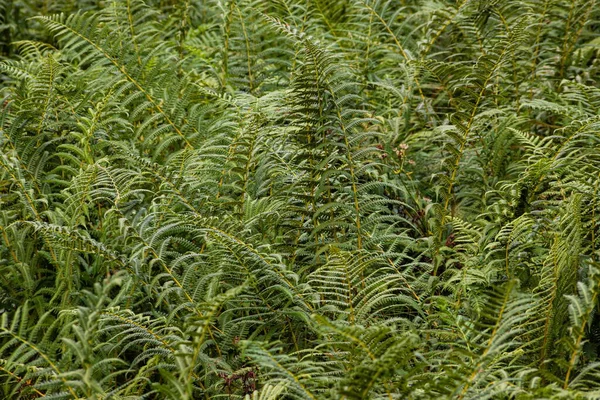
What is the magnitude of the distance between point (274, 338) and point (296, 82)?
3.24 ft

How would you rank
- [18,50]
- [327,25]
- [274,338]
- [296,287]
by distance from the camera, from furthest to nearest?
[18,50] → [327,25] → [274,338] → [296,287]

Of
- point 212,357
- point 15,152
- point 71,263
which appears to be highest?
point 15,152

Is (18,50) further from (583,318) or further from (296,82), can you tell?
(583,318)

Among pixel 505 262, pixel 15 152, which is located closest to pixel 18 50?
pixel 15 152

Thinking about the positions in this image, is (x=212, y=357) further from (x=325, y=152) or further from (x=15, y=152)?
(x=15, y=152)

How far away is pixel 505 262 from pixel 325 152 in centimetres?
83

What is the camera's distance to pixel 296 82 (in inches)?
112

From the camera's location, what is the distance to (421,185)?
3604 millimetres

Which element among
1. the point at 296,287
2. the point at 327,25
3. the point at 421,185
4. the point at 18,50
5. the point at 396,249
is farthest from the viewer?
the point at 18,50

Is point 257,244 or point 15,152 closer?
point 257,244

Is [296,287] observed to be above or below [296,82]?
below

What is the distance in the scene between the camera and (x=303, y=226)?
3.00 metres

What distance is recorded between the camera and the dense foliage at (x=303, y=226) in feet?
7.44

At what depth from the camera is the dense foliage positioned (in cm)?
227
